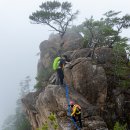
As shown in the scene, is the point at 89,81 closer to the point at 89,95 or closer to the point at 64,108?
the point at 89,95

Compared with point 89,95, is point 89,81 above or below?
above

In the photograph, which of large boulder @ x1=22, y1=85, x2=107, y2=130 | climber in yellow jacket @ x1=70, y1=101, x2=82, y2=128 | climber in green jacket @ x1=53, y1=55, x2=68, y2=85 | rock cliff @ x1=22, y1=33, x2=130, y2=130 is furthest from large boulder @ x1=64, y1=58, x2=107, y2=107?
climber in yellow jacket @ x1=70, y1=101, x2=82, y2=128

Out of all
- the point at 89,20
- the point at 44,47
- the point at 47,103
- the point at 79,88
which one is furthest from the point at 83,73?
the point at 44,47

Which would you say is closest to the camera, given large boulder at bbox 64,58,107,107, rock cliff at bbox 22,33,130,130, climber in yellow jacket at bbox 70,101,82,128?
climber in yellow jacket at bbox 70,101,82,128

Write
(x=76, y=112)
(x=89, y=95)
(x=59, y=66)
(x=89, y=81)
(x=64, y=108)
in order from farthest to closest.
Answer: (x=89, y=81) < (x=89, y=95) < (x=59, y=66) < (x=64, y=108) < (x=76, y=112)

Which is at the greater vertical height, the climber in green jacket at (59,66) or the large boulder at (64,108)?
the climber in green jacket at (59,66)

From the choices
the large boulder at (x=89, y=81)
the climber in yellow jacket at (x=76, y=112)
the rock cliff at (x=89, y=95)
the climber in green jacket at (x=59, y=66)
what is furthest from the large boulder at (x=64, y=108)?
the climber in yellow jacket at (x=76, y=112)

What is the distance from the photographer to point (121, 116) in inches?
1049

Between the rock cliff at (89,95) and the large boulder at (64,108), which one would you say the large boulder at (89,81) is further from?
the large boulder at (64,108)

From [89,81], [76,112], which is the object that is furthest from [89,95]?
[76,112]

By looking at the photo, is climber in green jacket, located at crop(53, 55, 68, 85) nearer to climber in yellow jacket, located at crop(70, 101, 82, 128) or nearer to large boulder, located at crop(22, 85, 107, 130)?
large boulder, located at crop(22, 85, 107, 130)

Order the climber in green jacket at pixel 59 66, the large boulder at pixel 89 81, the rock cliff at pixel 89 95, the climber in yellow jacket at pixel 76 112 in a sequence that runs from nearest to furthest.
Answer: the climber in yellow jacket at pixel 76 112, the rock cliff at pixel 89 95, the climber in green jacket at pixel 59 66, the large boulder at pixel 89 81

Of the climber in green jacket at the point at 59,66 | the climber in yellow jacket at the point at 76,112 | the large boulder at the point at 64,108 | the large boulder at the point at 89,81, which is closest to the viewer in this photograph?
the climber in yellow jacket at the point at 76,112

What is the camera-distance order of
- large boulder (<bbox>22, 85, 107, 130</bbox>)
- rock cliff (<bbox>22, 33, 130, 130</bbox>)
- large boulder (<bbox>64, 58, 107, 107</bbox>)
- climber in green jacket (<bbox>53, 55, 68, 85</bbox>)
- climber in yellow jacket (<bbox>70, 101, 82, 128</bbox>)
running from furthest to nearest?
large boulder (<bbox>64, 58, 107, 107</bbox>)
climber in green jacket (<bbox>53, 55, 68, 85</bbox>)
rock cliff (<bbox>22, 33, 130, 130</bbox>)
large boulder (<bbox>22, 85, 107, 130</bbox>)
climber in yellow jacket (<bbox>70, 101, 82, 128</bbox>)
